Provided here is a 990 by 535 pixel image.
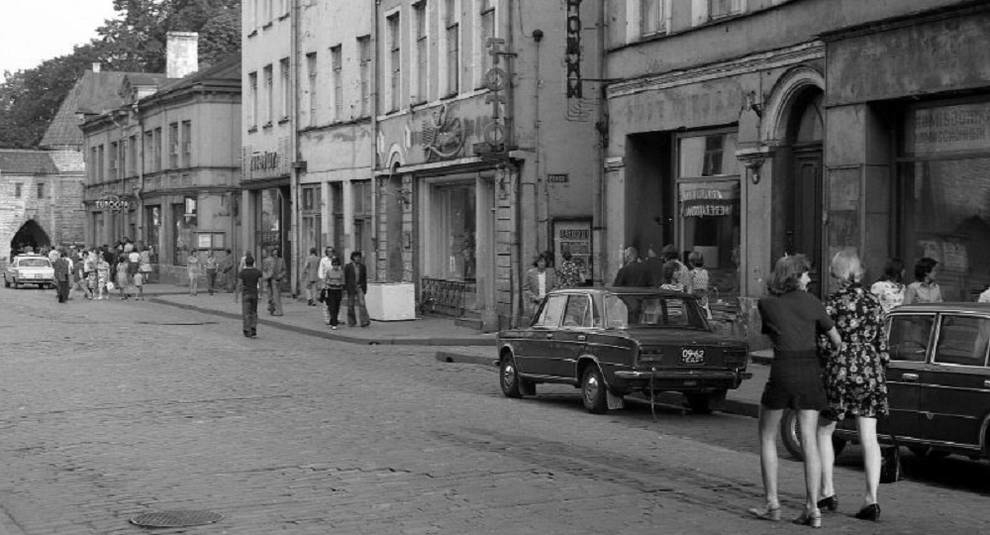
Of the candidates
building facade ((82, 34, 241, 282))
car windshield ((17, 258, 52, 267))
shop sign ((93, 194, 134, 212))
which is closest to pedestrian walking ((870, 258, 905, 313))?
building facade ((82, 34, 241, 282))

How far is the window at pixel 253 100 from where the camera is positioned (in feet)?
172

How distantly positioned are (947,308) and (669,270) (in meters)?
10.4

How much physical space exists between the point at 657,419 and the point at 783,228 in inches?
274

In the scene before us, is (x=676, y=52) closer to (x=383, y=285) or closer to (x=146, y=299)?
(x=383, y=285)

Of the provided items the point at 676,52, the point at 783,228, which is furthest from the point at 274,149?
the point at 783,228

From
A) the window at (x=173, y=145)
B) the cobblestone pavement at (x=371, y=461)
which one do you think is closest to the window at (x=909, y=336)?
the cobblestone pavement at (x=371, y=461)

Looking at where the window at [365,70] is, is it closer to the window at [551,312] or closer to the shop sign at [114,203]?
the window at [551,312]

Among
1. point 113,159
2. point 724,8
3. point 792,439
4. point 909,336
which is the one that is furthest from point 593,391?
point 113,159

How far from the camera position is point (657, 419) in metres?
17.2

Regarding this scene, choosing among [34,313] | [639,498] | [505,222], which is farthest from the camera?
[34,313]

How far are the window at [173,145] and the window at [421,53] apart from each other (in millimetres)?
27093

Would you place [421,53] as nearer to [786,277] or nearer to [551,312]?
[551,312]

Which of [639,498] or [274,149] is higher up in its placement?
[274,149]

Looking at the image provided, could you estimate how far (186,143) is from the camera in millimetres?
61719
